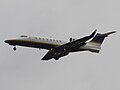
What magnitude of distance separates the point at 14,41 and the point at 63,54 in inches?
347

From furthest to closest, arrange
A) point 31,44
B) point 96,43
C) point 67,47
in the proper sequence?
point 96,43
point 67,47
point 31,44

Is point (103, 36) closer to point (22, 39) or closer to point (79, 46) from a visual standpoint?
point (79, 46)

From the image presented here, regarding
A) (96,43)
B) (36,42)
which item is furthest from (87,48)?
(36,42)

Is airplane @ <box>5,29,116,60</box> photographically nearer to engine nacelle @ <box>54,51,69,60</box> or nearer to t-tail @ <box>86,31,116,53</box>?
engine nacelle @ <box>54,51,69,60</box>

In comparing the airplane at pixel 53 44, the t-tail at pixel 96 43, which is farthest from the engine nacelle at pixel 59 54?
the t-tail at pixel 96 43

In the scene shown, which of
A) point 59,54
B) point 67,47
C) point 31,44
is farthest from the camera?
point 59,54

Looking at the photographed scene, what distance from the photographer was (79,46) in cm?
9231

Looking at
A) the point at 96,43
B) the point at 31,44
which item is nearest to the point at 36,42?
the point at 31,44

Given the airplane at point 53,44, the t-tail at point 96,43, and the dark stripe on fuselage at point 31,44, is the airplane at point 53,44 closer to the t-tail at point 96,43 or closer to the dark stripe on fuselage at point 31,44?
the dark stripe on fuselage at point 31,44

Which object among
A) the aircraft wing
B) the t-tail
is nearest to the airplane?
the aircraft wing

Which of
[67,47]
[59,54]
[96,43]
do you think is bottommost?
[96,43]

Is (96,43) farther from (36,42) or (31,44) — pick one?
(31,44)

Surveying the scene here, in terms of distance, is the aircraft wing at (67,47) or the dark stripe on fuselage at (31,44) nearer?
the dark stripe on fuselage at (31,44)

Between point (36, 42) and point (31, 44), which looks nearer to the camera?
point (31, 44)
